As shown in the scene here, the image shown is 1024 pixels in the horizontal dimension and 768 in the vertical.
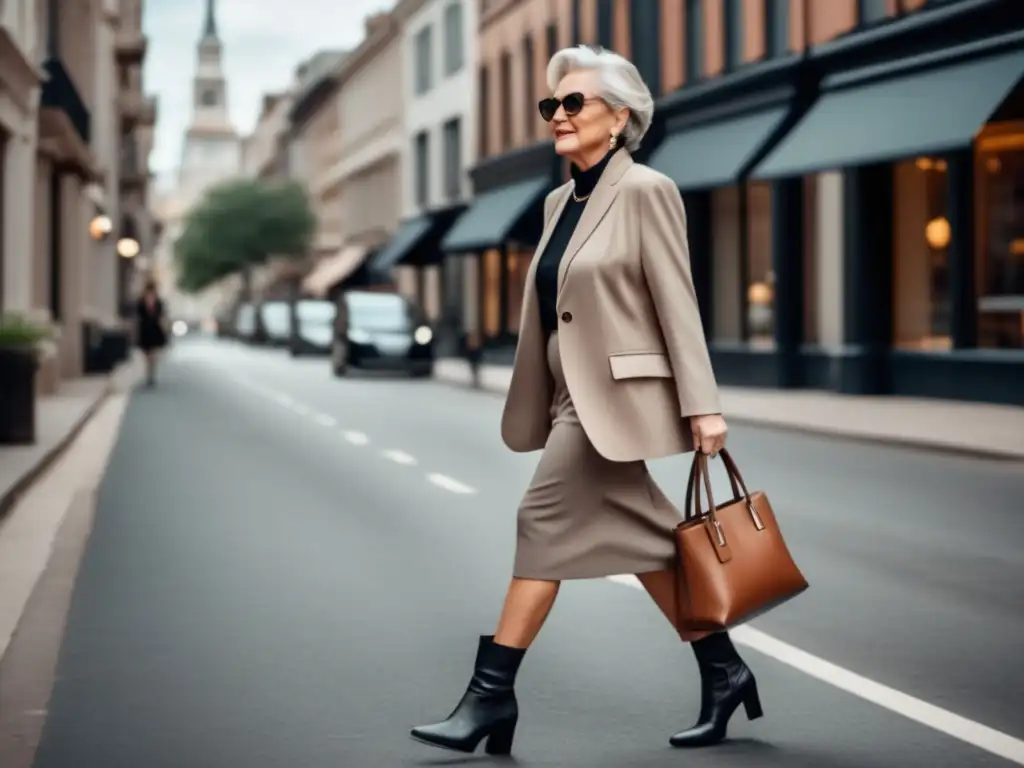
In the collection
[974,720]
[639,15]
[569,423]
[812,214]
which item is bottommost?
[974,720]

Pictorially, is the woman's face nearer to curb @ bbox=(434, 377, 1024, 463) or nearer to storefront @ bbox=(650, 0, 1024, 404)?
curb @ bbox=(434, 377, 1024, 463)

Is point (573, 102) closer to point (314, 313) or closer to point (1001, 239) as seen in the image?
point (1001, 239)

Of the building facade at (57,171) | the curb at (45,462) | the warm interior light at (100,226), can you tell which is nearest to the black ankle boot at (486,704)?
the curb at (45,462)

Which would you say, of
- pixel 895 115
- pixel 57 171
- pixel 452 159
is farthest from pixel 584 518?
pixel 452 159

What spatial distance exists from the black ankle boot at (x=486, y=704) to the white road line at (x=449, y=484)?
8.12 meters

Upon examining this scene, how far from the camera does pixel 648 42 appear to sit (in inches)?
1369

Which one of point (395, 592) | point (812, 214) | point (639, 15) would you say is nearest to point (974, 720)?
point (395, 592)

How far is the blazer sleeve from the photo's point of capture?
5.16m

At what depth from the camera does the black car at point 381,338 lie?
119 ft

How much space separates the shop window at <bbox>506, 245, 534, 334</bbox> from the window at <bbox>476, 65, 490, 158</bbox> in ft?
13.3

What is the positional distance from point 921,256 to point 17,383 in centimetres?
1241

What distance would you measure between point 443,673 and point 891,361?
19.0 meters

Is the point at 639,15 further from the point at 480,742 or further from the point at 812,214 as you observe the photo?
the point at 480,742

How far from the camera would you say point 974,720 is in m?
5.82
